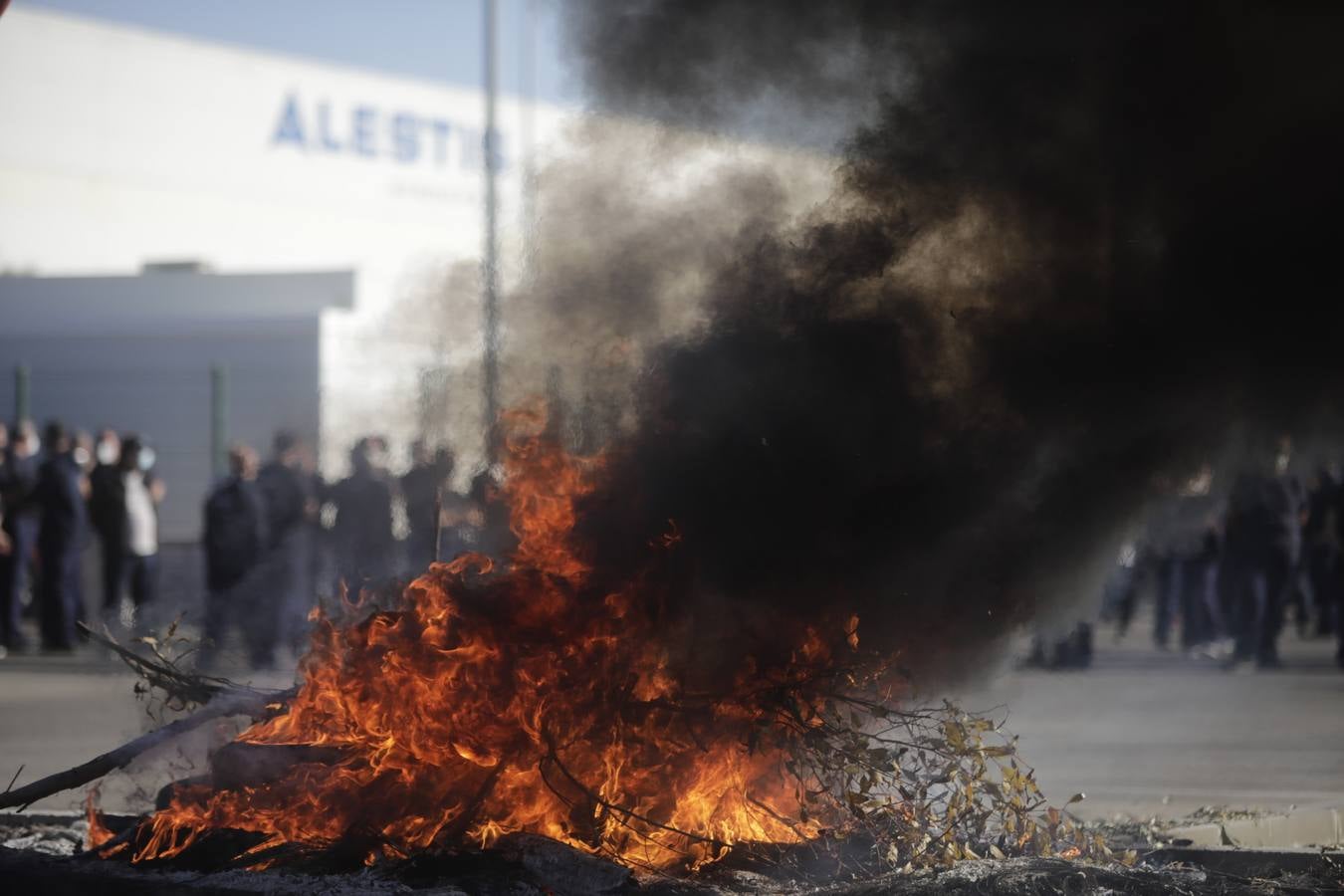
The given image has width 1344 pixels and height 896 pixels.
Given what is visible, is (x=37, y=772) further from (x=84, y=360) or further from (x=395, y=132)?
(x=395, y=132)

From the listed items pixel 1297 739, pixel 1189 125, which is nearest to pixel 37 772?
pixel 1189 125

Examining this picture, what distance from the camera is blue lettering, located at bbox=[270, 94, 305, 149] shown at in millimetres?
32156

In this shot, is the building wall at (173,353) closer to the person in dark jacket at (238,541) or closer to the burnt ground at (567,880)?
the person in dark jacket at (238,541)

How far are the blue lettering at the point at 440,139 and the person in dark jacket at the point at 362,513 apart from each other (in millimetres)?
20698

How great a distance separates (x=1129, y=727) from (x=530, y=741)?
21.1 ft

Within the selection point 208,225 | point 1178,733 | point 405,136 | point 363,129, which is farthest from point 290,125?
point 1178,733

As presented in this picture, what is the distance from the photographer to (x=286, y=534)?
15.1 metres

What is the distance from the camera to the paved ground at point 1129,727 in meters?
8.52

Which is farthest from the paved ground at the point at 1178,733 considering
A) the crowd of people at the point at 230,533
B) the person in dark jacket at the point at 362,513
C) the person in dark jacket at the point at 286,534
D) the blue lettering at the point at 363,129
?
the blue lettering at the point at 363,129

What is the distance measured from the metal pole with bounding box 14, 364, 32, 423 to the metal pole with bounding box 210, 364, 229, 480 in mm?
2309

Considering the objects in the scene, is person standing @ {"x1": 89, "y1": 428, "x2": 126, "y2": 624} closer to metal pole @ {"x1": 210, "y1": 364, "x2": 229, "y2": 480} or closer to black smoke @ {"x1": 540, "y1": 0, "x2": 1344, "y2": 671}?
metal pole @ {"x1": 210, "y1": 364, "x2": 229, "y2": 480}

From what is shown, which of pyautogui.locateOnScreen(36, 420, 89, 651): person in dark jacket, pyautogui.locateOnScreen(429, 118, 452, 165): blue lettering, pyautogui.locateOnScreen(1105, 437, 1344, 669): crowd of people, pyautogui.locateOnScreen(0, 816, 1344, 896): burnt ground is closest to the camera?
pyautogui.locateOnScreen(0, 816, 1344, 896): burnt ground

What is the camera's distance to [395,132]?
3438 centimetres

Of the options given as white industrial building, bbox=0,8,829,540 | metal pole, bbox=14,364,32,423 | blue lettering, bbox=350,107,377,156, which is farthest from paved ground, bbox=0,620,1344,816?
blue lettering, bbox=350,107,377,156
